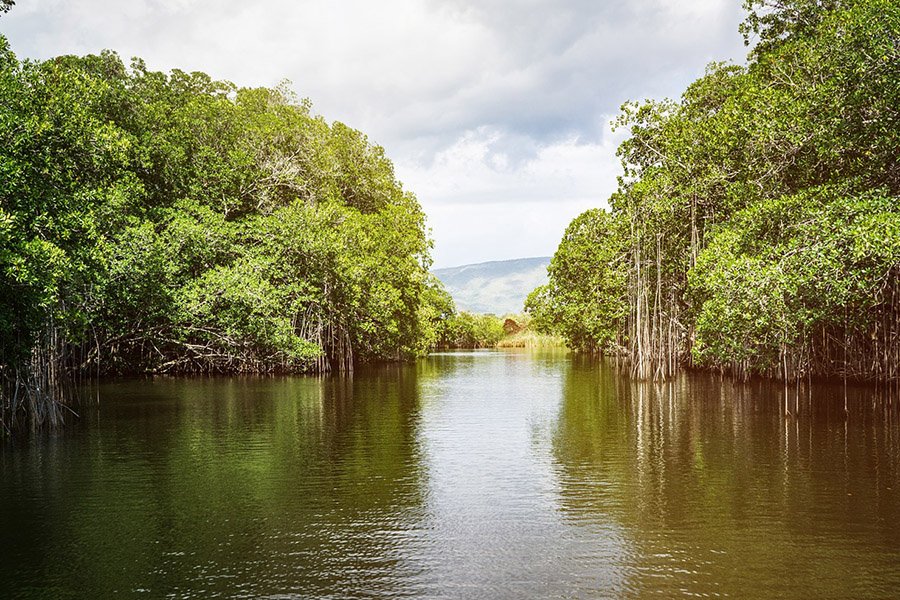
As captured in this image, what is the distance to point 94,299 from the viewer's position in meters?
18.9

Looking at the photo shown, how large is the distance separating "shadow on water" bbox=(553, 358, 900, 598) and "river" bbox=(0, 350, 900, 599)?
1.4 inches

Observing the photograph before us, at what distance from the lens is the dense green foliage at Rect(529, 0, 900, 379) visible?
13453 millimetres

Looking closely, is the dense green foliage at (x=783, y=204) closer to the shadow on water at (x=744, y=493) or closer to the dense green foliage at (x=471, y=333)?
the shadow on water at (x=744, y=493)

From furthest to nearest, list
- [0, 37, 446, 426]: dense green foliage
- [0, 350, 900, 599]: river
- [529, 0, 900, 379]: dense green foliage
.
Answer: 1. [529, 0, 900, 379]: dense green foliage
2. [0, 37, 446, 426]: dense green foliage
3. [0, 350, 900, 599]: river

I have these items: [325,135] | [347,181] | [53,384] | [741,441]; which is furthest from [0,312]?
[347,181]

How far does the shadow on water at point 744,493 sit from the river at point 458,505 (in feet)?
0.11

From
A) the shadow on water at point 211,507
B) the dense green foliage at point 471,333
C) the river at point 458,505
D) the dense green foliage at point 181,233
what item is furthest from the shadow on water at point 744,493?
the dense green foliage at point 471,333

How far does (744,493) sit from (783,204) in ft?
33.6

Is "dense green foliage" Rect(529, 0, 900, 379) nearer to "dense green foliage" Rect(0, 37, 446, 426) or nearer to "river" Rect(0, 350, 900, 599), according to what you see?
"river" Rect(0, 350, 900, 599)

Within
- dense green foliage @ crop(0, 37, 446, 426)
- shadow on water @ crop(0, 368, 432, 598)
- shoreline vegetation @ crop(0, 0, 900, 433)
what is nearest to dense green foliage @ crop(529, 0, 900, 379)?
shoreline vegetation @ crop(0, 0, 900, 433)

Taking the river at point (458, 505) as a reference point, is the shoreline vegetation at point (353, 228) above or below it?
above

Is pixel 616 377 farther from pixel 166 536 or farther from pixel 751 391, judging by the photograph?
pixel 166 536

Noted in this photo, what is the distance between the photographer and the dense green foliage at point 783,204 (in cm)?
1345

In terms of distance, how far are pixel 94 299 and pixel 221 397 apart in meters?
4.57
